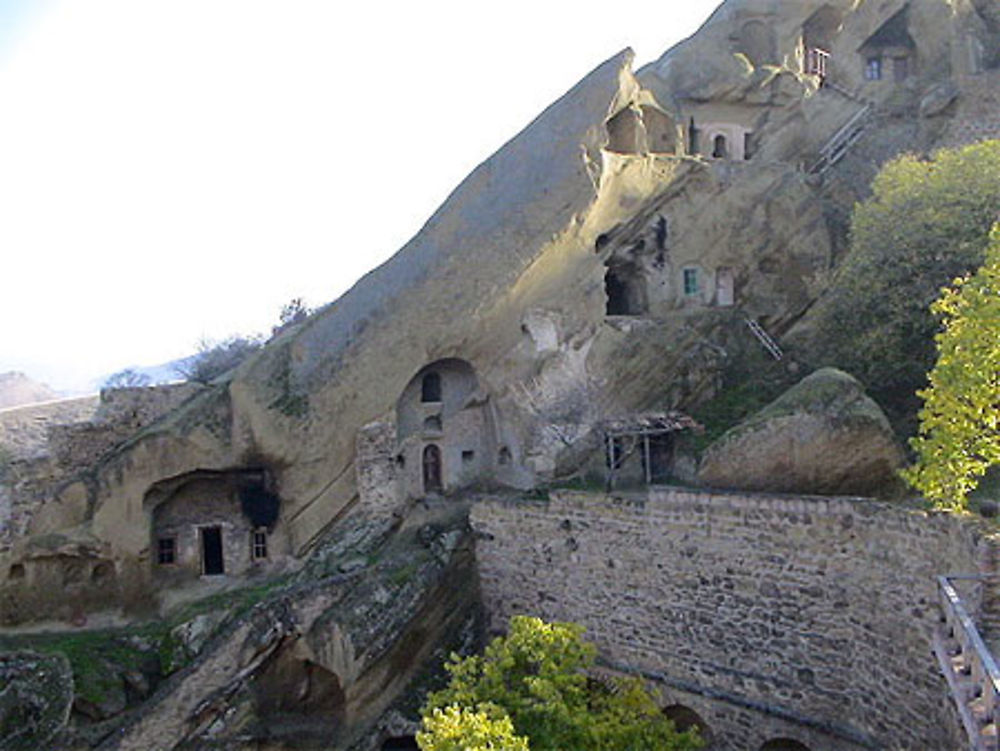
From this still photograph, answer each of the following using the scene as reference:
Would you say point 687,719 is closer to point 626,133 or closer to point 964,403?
point 964,403

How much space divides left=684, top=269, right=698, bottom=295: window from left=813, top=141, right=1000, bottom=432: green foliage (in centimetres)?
470

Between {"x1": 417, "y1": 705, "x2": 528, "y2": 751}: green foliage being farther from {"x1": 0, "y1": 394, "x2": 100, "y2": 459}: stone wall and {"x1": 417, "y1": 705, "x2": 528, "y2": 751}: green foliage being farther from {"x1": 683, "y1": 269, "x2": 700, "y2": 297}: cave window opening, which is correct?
{"x1": 0, "y1": 394, "x2": 100, "y2": 459}: stone wall

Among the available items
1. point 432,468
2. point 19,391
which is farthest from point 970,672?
point 19,391

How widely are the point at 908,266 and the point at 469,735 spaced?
12.5 meters

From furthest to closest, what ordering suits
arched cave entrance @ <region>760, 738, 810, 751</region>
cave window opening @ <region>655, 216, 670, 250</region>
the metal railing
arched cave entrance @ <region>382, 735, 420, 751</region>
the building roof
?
1. cave window opening @ <region>655, 216, 670, 250</region>
2. the building roof
3. arched cave entrance @ <region>382, 735, 420, 751</region>
4. arched cave entrance @ <region>760, 738, 810, 751</region>
5. the metal railing

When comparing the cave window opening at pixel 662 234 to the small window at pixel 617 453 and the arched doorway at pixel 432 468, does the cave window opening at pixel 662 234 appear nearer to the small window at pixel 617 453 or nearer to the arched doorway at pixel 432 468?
the small window at pixel 617 453

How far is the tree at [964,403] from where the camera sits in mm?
11156

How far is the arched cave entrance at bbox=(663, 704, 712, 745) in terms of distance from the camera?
14688 mm

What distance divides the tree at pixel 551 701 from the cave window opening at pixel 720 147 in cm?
1940

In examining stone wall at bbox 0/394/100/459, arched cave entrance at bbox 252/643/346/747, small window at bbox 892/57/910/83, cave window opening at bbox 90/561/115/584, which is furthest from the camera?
stone wall at bbox 0/394/100/459

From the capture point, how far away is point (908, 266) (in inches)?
668

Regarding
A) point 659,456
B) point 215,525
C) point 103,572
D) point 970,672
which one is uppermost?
point 659,456

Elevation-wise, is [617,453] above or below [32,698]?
above

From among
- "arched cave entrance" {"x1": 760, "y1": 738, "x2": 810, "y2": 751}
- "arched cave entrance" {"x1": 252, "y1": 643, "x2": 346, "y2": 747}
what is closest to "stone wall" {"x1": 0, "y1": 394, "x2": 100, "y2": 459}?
"arched cave entrance" {"x1": 252, "y1": 643, "x2": 346, "y2": 747}
